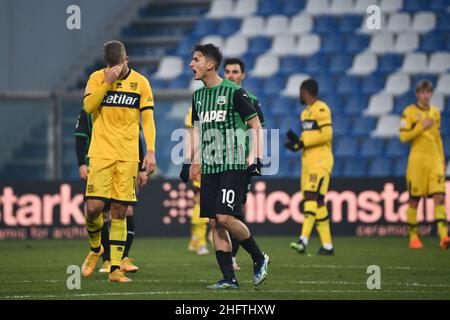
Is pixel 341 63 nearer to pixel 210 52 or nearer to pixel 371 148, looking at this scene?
pixel 371 148

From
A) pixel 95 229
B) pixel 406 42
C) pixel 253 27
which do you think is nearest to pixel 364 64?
pixel 406 42

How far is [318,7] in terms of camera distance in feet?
80.2

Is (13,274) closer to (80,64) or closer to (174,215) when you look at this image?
(174,215)

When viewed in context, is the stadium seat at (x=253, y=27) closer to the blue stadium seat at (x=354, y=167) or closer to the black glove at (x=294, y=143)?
the blue stadium seat at (x=354, y=167)

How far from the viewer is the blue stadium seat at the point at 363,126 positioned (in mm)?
21891

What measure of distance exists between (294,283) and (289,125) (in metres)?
12.2

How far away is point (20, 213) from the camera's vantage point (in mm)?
18594

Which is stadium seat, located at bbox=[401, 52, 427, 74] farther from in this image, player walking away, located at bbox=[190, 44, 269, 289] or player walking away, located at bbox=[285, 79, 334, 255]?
player walking away, located at bbox=[190, 44, 269, 289]

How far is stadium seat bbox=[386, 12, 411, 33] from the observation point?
23.4 metres

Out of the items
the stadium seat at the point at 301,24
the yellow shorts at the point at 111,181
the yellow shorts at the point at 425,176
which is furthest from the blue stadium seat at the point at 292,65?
the yellow shorts at the point at 111,181

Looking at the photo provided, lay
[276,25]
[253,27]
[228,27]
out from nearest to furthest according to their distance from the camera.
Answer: [276,25] < [253,27] < [228,27]

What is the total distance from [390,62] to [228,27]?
4.01 meters
